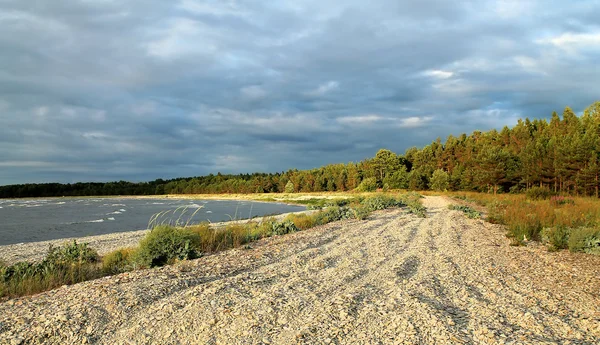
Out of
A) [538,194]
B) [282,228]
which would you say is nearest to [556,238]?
[282,228]

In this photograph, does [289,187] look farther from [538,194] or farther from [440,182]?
[538,194]

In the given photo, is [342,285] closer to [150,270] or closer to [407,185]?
[150,270]

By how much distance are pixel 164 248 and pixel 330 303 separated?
4477 mm

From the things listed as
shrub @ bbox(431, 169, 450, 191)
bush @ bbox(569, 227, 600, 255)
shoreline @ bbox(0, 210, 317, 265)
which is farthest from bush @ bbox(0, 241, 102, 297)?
shrub @ bbox(431, 169, 450, 191)

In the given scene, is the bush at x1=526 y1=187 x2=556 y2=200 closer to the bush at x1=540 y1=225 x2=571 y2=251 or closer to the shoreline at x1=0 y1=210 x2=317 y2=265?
the bush at x1=540 y1=225 x2=571 y2=251

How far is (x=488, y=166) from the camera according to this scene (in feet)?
156

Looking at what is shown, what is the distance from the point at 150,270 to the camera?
23.5 feet

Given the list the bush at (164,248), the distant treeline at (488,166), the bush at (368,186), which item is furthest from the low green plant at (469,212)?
the bush at (368,186)

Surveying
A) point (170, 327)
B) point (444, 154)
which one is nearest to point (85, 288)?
point (170, 327)

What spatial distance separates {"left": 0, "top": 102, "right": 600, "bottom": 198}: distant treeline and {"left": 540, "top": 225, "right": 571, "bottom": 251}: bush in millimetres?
30867

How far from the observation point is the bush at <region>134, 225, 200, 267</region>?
7.98 m

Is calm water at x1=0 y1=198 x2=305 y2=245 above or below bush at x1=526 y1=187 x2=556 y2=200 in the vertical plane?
below

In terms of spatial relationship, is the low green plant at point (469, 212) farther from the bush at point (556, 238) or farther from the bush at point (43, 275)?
the bush at point (43, 275)

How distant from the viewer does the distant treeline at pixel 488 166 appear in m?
38.5
